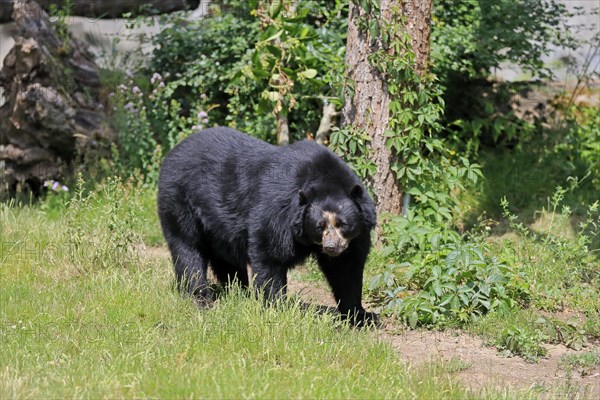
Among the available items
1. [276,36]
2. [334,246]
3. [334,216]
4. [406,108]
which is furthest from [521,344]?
[276,36]

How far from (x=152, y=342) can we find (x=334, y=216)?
1506mm

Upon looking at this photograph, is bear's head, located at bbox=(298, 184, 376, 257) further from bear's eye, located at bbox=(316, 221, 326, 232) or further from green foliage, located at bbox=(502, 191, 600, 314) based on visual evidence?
green foliage, located at bbox=(502, 191, 600, 314)

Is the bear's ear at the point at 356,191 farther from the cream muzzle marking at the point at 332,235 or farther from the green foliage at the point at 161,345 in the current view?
the green foliage at the point at 161,345

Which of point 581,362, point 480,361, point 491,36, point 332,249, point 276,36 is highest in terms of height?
point 491,36

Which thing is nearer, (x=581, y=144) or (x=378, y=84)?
(x=378, y=84)

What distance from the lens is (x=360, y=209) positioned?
6.08 m

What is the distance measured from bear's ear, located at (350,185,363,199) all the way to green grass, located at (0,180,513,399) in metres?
0.86

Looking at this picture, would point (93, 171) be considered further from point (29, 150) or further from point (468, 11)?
point (468, 11)

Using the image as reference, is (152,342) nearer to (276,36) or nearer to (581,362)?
(581,362)

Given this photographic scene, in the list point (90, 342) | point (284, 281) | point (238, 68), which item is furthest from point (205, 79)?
point (90, 342)

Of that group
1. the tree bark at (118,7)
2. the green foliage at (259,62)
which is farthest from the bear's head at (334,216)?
the tree bark at (118,7)

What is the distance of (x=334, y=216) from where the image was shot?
19.6 ft

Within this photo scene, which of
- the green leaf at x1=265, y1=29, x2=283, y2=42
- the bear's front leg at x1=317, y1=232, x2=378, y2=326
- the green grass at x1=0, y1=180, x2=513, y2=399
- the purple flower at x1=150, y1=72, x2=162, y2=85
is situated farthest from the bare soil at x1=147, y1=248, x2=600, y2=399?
the purple flower at x1=150, y1=72, x2=162, y2=85

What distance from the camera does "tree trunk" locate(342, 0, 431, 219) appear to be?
7.60 meters
